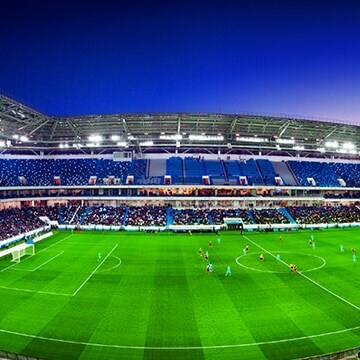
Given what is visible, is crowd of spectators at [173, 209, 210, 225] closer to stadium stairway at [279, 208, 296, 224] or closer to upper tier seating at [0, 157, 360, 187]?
upper tier seating at [0, 157, 360, 187]

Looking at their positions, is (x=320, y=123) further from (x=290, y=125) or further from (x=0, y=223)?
(x=0, y=223)

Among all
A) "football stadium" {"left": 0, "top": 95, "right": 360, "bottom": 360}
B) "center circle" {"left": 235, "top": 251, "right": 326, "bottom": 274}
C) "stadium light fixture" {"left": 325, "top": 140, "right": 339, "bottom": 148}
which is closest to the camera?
"football stadium" {"left": 0, "top": 95, "right": 360, "bottom": 360}

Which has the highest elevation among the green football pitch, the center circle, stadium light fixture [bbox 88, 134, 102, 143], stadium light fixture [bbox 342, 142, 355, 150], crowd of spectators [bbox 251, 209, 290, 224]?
stadium light fixture [bbox 88, 134, 102, 143]

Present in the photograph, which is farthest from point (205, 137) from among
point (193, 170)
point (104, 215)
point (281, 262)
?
point (281, 262)

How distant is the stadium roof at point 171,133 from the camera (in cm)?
5884

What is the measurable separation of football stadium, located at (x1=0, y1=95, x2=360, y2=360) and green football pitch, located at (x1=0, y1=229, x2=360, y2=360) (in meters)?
0.12

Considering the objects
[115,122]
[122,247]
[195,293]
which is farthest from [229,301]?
[115,122]

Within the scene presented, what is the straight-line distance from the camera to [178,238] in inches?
2010

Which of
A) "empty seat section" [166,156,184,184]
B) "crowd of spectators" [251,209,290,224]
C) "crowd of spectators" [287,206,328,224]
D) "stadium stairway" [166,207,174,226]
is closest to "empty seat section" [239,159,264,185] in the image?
"crowd of spectators" [251,209,290,224]

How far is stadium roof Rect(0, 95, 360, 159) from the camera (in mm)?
58844

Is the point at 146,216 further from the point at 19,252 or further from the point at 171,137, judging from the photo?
the point at 19,252

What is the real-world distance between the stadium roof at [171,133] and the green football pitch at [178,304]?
27.1m

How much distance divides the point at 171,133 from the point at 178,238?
25.2 metres

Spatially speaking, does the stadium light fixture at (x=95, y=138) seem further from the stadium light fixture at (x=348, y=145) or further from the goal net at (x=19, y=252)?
the stadium light fixture at (x=348, y=145)
